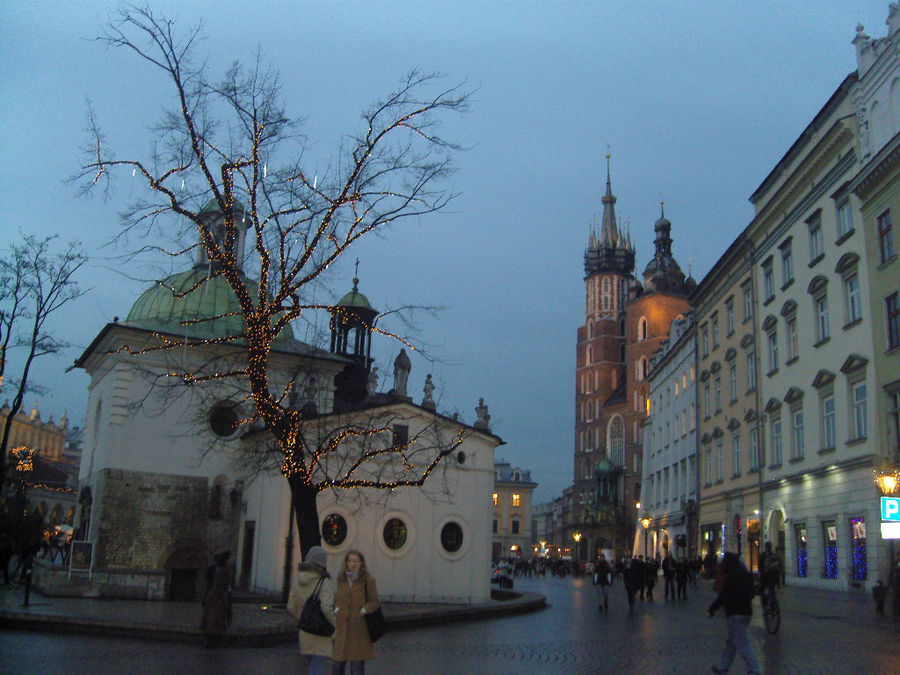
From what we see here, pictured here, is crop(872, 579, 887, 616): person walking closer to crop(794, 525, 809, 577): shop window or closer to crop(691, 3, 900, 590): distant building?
crop(691, 3, 900, 590): distant building

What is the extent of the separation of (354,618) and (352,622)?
40 mm

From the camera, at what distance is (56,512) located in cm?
10681

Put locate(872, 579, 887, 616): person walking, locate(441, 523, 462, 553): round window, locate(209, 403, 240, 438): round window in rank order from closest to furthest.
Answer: locate(872, 579, 887, 616): person walking, locate(441, 523, 462, 553): round window, locate(209, 403, 240, 438): round window

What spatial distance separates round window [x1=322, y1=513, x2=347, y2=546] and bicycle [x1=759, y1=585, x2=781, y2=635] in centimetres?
1356

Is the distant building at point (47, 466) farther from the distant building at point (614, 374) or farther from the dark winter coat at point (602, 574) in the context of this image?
the distant building at point (614, 374)

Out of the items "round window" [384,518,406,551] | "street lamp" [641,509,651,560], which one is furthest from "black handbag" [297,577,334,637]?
"street lamp" [641,509,651,560]

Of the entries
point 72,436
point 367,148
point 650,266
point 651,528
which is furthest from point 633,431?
point 72,436

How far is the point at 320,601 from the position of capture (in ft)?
27.3

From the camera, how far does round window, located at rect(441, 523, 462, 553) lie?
2819cm

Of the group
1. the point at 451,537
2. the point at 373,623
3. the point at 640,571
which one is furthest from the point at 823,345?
the point at 373,623

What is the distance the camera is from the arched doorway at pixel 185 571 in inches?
1233

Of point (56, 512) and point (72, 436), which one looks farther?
point (72, 436)

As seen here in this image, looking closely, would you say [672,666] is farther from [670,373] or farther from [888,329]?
[670,373]

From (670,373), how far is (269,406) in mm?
40031
